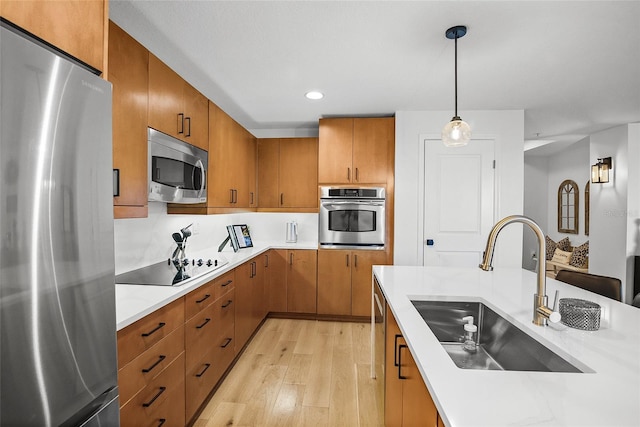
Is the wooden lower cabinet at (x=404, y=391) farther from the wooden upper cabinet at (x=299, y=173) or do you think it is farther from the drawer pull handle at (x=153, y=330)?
the wooden upper cabinet at (x=299, y=173)

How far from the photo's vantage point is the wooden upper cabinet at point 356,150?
350 cm

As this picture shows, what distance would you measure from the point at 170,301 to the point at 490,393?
1.41m

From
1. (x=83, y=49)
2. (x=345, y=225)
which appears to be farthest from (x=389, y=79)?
(x=83, y=49)

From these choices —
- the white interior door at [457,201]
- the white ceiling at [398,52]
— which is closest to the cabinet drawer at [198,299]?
the white ceiling at [398,52]

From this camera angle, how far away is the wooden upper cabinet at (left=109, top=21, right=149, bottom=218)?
152 centimetres

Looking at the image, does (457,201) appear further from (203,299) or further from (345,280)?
(203,299)

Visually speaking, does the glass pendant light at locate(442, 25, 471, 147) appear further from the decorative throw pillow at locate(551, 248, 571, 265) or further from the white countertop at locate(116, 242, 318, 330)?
the decorative throw pillow at locate(551, 248, 571, 265)

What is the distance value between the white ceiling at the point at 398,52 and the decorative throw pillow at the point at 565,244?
2996 mm

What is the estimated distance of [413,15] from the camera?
1717mm

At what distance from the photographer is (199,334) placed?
6.23 feet

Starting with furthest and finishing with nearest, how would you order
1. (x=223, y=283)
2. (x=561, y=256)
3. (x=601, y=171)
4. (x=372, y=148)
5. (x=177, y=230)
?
(x=561, y=256) < (x=601, y=171) < (x=372, y=148) < (x=177, y=230) < (x=223, y=283)

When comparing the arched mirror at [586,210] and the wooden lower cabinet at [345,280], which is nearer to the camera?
the wooden lower cabinet at [345,280]

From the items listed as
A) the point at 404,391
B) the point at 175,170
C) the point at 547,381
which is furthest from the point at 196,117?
the point at 547,381

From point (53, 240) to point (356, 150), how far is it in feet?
9.98
